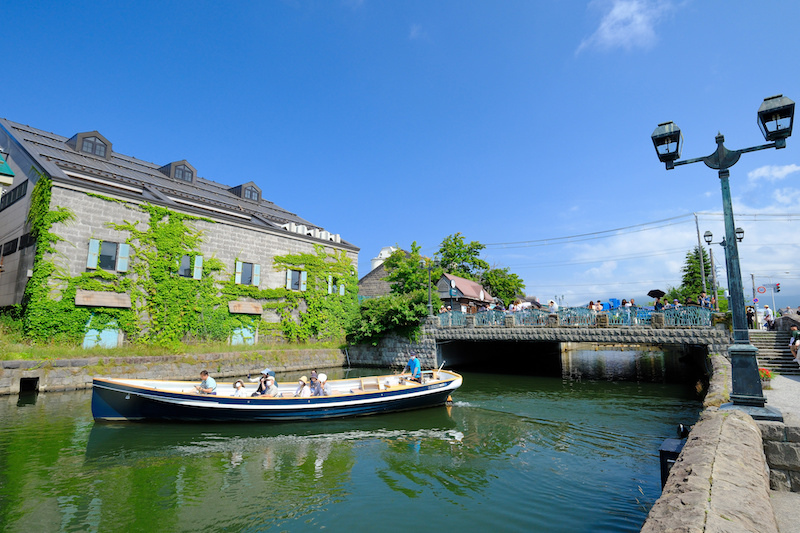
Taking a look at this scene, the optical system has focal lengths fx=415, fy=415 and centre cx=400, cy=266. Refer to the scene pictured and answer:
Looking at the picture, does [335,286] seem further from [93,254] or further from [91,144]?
[91,144]

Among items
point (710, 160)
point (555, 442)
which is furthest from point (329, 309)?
point (710, 160)

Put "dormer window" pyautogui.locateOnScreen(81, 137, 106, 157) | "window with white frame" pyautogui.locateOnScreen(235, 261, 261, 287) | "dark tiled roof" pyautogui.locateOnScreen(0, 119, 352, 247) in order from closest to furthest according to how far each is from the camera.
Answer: "dark tiled roof" pyautogui.locateOnScreen(0, 119, 352, 247) < "dormer window" pyautogui.locateOnScreen(81, 137, 106, 157) < "window with white frame" pyautogui.locateOnScreen(235, 261, 261, 287)

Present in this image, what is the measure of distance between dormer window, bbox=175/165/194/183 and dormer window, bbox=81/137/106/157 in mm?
5076

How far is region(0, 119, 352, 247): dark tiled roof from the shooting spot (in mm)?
24562

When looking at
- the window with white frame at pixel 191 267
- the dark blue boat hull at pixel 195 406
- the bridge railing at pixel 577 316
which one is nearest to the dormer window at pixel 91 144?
the window with white frame at pixel 191 267

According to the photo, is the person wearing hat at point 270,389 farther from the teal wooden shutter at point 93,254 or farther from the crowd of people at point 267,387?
the teal wooden shutter at point 93,254

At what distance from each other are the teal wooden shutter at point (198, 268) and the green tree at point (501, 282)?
30.6 metres

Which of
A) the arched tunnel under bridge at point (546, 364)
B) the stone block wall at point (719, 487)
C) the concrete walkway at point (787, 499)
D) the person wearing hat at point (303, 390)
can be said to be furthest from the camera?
the arched tunnel under bridge at point (546, 364)

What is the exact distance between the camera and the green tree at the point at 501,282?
47656 millimetres

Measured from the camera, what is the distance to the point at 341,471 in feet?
32.9

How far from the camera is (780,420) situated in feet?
19.9

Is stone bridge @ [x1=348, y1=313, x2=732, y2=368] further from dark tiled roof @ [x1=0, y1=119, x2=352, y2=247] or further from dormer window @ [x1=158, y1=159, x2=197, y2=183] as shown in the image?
dormer window @ [x1=158, y1=159, x2=197, y2=183]

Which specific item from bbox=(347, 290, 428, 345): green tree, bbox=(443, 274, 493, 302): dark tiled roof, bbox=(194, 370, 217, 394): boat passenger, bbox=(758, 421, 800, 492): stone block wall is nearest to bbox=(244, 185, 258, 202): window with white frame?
bbox=(347, 290, 428, 345): green tree

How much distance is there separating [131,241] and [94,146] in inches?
416
